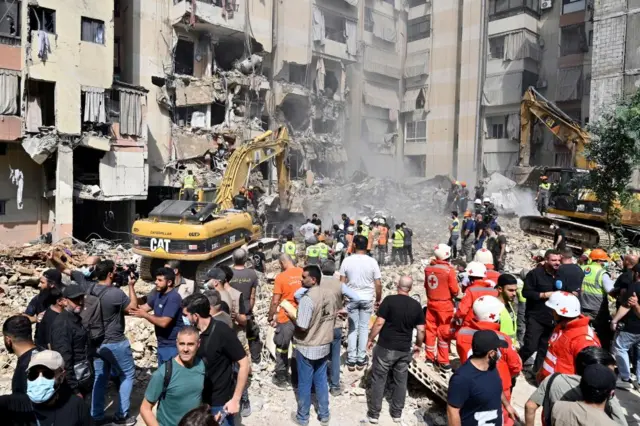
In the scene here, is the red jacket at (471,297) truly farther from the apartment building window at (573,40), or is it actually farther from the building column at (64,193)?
the apartment building window at (573,40)

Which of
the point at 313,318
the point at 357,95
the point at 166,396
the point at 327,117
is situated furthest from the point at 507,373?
the point at 357,95

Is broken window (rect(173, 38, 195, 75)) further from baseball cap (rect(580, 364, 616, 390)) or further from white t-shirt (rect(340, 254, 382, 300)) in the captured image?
baseball cap (rect(580, 364, 616, 390))

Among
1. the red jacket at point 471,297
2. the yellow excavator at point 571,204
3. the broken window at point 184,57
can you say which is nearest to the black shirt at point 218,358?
the red jacket at point 471,297

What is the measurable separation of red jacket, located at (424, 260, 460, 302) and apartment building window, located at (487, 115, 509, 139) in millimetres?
26102

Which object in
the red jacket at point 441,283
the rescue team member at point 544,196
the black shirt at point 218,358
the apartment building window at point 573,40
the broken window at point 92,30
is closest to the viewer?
the black shirt at point 218,358

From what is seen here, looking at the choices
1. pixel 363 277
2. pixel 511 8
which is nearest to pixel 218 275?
pixel 363 277

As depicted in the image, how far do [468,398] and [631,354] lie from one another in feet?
14.1

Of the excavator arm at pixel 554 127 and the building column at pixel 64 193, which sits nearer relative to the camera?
the building column at pixel 64 193

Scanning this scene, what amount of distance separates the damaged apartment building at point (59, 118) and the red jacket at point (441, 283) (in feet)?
50.9

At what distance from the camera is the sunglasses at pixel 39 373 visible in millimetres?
2531

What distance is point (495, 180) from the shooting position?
23.9m

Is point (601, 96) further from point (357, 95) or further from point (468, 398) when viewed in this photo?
point (468, 398)

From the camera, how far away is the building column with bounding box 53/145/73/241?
16.6 m

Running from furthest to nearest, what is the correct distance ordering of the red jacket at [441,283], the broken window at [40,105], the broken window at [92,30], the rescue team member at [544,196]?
the rescue team member at [544,196]
the broken window at [92,30]
the broken window at [40,105]
the red jacket at [441,283]
